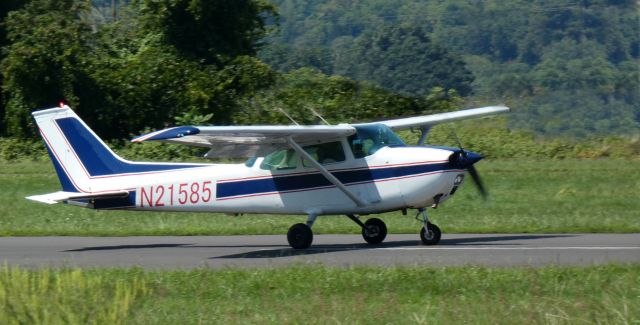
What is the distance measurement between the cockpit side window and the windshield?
0.19 meters

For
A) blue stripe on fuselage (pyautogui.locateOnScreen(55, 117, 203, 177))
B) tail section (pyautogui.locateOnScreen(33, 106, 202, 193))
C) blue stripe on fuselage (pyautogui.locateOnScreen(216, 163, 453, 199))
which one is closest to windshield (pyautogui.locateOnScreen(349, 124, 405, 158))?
blue stripe on fuselage (pyautogui.locateOnScreen(216, 163, 453, 199))

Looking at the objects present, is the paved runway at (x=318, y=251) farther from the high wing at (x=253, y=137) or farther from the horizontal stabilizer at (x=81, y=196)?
the high wing at (x=253, y=137)

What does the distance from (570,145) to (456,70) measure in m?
20.1

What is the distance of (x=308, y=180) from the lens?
14.7 metres

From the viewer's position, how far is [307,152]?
48.0ft

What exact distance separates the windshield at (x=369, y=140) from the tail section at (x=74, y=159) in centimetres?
255

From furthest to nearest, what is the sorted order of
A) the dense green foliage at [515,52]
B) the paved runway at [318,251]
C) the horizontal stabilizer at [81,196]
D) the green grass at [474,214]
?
the dense green foliage at [515,52], the green grass at [474,214], the horizontal stabilizer at [81,196], the paved runway at [318,251]

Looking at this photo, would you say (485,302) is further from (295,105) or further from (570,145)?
(295,105)

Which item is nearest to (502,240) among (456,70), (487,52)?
(456,70)

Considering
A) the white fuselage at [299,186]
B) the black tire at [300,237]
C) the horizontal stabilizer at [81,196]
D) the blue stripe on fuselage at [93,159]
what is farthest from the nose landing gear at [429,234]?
the horizontal stabilizer at [81,196]

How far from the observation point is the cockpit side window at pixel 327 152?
14.6 metres

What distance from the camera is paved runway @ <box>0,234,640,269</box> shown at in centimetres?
1280

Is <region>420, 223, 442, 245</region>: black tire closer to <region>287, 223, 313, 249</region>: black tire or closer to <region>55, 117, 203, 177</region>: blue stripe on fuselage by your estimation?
<region>287, 223, 313, 249</region>: black tire

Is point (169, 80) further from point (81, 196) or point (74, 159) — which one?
point (81, 196)
